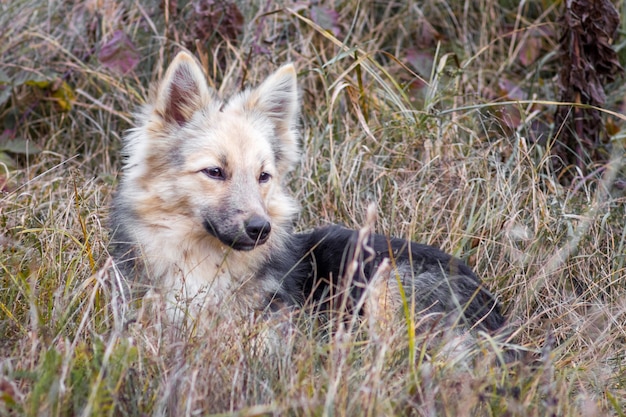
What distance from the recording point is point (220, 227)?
3.50 metres

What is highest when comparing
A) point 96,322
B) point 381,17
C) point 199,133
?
point 381,17

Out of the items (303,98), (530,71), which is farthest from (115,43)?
(530,71)

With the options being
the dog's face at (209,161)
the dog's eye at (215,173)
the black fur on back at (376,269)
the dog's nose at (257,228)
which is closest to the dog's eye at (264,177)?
the dog's face at (209,161)

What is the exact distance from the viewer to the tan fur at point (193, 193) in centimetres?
356

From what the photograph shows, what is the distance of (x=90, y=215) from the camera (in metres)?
3.95

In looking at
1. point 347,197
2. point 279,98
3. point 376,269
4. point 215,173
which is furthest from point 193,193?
point 347,197

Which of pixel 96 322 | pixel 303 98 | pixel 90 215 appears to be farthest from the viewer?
pixel 303 98

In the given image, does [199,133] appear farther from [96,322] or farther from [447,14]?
[447,14]

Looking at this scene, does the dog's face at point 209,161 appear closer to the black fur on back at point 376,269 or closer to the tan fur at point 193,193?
the tan fur at point 193,193

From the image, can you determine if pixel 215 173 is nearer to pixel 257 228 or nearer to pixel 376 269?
pixel 257 228

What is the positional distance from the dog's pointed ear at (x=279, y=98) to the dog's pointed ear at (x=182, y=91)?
0.26 meters

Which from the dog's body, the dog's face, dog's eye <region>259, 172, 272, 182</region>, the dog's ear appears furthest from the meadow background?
dog's eye <region>259, 172, 272, 182</region>

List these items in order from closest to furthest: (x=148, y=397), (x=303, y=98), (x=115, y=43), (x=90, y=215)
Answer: (x=148, y=397), (x=90, y=215), (x=115, y=43), (x=303, y=98)

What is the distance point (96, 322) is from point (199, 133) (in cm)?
110
